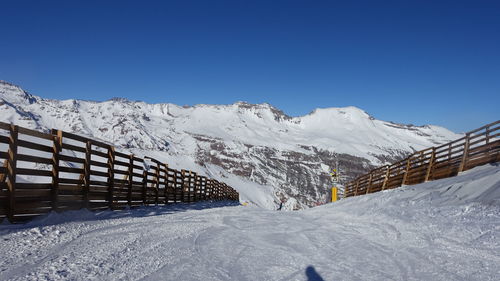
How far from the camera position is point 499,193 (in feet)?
20.9

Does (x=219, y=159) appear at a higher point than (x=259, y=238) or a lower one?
higher

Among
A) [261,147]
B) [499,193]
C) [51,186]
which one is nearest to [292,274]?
[51,186]

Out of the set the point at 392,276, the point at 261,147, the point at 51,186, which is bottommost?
the point at 392,276

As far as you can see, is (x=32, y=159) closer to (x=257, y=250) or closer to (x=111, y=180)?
(x=111, y=180)

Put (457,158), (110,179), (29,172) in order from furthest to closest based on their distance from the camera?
(457,158)
(110,179)
(29,172)

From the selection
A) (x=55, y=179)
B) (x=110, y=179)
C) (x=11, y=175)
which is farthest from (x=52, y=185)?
(x=110, y=179)

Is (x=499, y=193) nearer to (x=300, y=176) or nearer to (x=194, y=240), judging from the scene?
(x=194, y=240)

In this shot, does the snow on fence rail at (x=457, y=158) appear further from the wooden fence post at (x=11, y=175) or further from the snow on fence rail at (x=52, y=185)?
the wooden fence post at (x=11, y=175)

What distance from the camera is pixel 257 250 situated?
448 cm

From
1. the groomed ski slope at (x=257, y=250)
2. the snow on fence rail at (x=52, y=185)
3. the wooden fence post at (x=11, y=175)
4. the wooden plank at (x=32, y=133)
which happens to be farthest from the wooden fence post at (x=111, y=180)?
the wooden fence post at (x=11, y=175)

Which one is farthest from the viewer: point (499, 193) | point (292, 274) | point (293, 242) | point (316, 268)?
point (499, 193)

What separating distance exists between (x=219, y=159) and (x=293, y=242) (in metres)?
155

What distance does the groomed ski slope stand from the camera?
3234 millimetres

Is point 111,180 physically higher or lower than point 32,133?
lower
